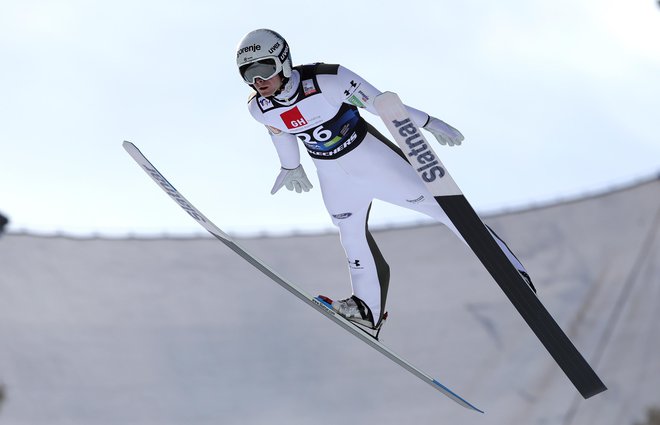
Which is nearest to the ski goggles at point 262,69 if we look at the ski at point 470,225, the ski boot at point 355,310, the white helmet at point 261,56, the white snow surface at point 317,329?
the white helmet at point 261,56

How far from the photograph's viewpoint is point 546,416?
8.66 meters

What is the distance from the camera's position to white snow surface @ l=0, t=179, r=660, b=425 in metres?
8.84

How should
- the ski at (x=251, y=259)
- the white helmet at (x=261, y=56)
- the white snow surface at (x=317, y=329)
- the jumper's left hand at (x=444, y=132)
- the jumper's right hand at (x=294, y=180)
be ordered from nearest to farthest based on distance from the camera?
1. the white helmet at (x=261, y=56)
2. the jumper's left hand at (x=444, y=132)
3. the ski at (x=251, y=259)
4. the jumper's right hand at (x=294, y=180)
5. the white snow surface at (x=317, y=329)

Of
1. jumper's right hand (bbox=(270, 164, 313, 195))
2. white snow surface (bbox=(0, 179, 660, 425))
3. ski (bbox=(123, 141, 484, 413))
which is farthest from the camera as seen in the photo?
white snow surface (bbox=(0, 179, 660, 425))

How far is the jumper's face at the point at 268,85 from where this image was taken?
4.38m

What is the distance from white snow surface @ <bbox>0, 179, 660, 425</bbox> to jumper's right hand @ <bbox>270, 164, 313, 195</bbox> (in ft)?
14.5

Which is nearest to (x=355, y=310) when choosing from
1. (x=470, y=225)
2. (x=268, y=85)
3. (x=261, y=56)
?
(x=470, y=225)

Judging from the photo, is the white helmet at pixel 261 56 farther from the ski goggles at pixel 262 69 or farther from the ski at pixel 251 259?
the ski at pixel 251 259

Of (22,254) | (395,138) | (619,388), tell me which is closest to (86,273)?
(22,254)

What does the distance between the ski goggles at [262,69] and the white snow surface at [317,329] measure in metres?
5.28

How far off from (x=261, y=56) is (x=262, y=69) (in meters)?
0.06

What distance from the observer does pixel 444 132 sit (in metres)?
4.42

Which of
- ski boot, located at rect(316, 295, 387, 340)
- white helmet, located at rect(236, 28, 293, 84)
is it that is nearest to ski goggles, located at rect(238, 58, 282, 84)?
white helmet, located at rect(236, 28, 293, 84)

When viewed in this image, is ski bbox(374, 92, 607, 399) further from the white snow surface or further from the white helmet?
the white snow surface
